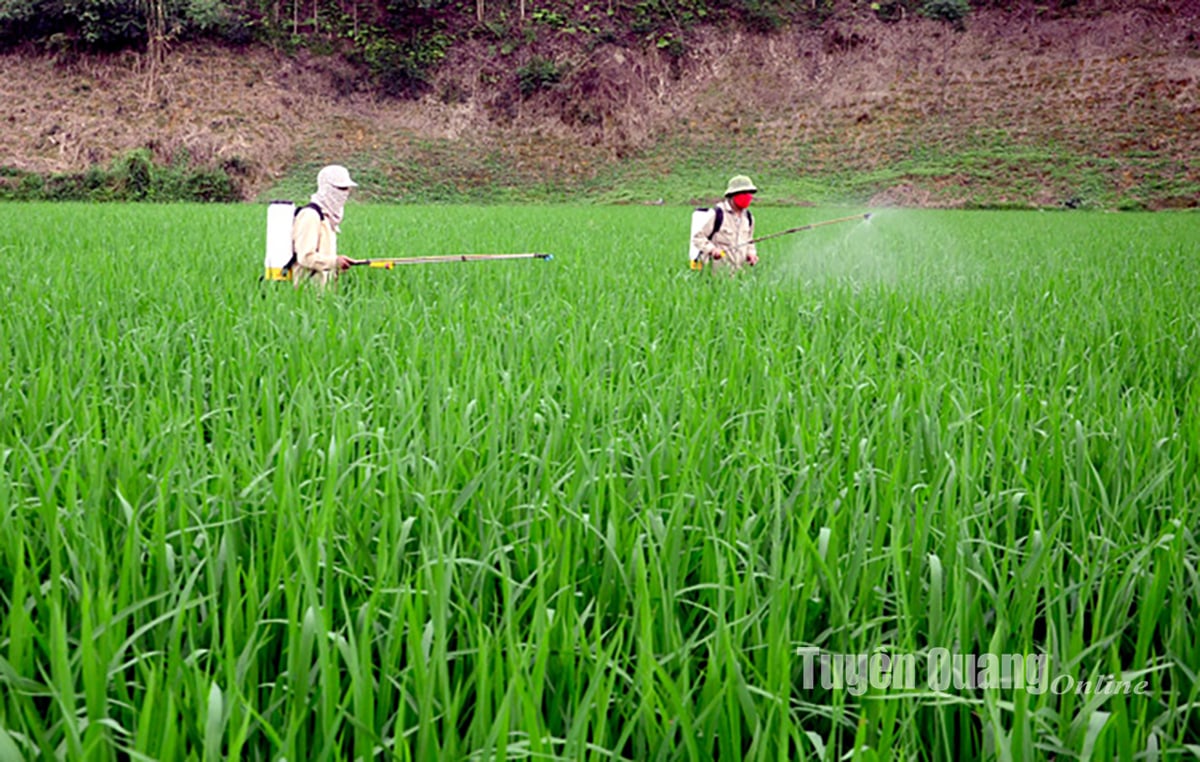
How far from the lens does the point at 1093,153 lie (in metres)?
27.0

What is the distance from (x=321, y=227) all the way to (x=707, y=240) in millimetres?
2701

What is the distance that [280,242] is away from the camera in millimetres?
4953

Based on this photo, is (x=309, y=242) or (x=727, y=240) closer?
(x=309, y=242)

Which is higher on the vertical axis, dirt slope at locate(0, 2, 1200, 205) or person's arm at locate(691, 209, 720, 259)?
dirt slope at locate(0, 2, 1200, 205)

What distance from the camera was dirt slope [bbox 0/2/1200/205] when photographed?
27.6 meters

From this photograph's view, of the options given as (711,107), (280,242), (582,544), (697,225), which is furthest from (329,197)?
(711,107)

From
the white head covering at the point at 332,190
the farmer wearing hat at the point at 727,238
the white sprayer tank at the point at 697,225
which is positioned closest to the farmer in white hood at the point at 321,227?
the white head covering at the point at 332,190

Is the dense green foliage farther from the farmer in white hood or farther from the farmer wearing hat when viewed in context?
the farmer in white hood

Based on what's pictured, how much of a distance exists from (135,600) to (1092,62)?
35.0 meters

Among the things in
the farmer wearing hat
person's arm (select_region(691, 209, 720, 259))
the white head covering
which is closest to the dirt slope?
the farmer wearing hat

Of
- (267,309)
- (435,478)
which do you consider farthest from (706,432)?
(267,309)

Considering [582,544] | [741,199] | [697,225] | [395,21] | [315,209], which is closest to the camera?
[582,544]

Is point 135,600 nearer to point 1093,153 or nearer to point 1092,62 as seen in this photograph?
point 1093,153

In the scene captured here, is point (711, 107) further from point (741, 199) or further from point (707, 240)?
point (741, 199)
